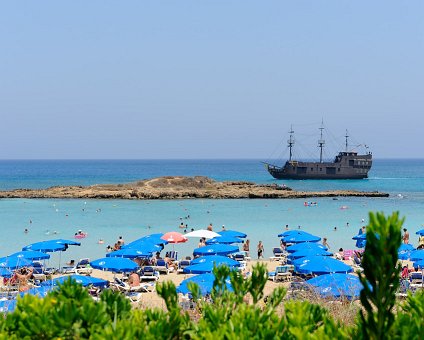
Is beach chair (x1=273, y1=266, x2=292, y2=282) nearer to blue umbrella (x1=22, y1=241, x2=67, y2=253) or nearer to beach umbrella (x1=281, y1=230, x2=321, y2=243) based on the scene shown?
beach umbrella (x1=281, y1=230, x2=321, y2=243)

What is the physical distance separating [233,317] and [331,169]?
8793cm

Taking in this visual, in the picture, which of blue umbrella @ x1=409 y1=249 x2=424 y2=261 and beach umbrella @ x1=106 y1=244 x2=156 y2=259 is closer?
blue umbrella @ x1=409 y1=249 x2=424 y2=261

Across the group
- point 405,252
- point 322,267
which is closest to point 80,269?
point 322,267

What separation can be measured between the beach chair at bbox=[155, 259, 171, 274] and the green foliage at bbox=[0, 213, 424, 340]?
48.1 feet

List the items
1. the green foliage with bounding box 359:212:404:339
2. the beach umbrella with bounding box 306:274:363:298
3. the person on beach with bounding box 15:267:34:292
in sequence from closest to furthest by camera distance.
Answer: the green foliage with bounding box 359:212:404:339 → the beach umbrella with bounding box 306:274:363:298 → the person on beach with bounding box 15:267:34:292

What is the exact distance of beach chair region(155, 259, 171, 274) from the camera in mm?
19172

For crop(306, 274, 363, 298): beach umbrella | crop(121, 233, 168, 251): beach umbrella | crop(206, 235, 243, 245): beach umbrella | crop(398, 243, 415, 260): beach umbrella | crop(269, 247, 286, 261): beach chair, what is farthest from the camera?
crop(206, 235, 243, 245): beach umbrella

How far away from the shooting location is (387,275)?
3.10 metres

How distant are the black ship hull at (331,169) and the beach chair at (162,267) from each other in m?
71.9

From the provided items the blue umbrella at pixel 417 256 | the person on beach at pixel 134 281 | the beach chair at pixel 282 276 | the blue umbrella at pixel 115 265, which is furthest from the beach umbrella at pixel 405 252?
the blue umbrella at pixel 115 265

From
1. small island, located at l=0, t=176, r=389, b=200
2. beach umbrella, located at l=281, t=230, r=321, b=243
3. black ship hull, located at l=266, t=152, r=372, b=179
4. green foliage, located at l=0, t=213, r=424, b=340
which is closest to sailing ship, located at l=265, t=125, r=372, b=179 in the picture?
black ship hull, located at l=266, t=152, r=372, b=179

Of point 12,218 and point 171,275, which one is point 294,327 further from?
point 12,218

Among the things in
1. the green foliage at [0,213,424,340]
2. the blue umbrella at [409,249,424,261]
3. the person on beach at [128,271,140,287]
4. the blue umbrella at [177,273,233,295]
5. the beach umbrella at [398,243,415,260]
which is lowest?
the person on beach at [128,271,140,287]

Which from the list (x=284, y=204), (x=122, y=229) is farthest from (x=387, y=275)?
(x=284, y=204)
